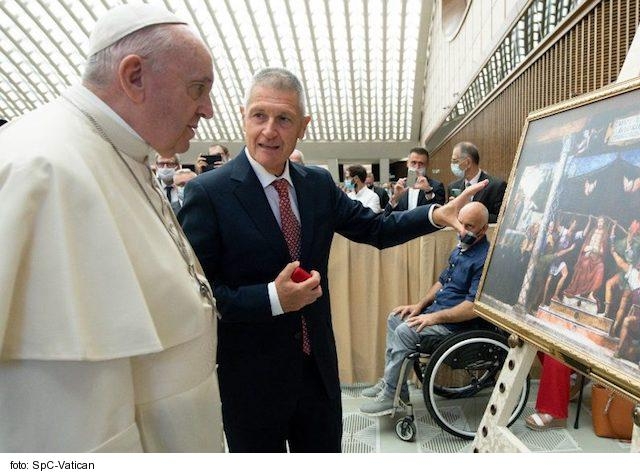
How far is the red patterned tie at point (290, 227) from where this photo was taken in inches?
59.9

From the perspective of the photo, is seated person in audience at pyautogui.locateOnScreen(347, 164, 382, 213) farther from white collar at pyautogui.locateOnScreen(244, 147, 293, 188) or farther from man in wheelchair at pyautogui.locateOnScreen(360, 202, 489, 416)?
white collar at pyautogui.locateOnScreen(244, 147, 293, 188)

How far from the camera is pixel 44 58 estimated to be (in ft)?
85.9

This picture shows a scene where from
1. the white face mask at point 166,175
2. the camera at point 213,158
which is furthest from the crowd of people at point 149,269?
the camera at point 213,158

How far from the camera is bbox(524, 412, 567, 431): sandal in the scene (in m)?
2.81

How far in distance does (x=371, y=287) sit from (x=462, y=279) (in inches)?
34.6

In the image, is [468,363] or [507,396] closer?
[507,396]

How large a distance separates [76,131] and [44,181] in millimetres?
154

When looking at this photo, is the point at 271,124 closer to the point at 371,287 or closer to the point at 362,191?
the point at 371,287

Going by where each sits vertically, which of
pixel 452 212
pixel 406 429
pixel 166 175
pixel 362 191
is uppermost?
pixel 452 212

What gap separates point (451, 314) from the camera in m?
2.75

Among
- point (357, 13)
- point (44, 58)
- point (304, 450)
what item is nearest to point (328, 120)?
point (357, 13)

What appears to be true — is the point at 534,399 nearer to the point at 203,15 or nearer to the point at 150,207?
the point at 150,207

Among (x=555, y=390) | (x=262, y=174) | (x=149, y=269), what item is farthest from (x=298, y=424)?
(x=555, y=390)

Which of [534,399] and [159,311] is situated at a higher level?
[159,311]
